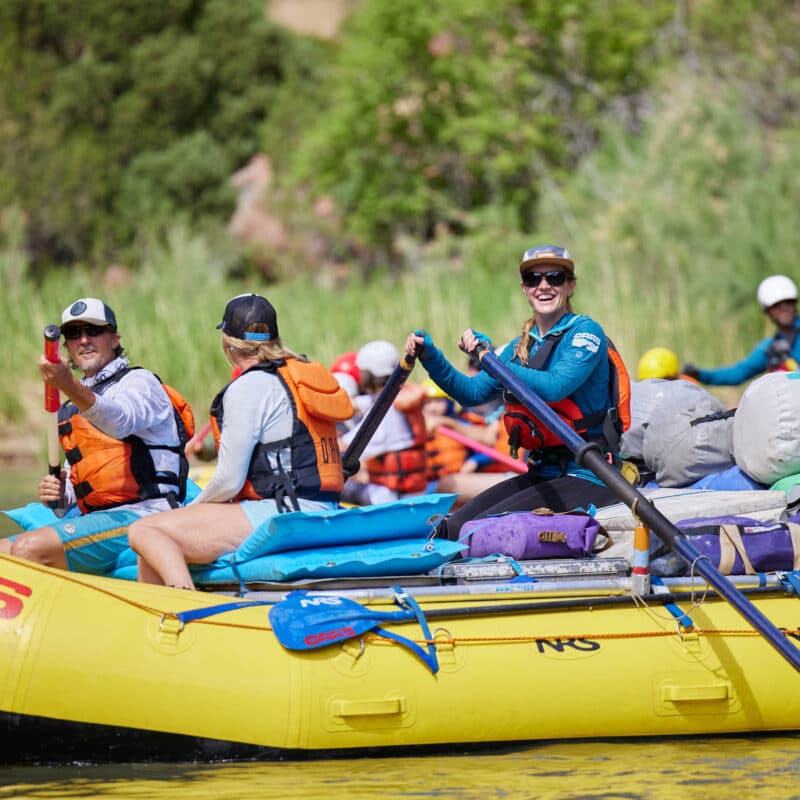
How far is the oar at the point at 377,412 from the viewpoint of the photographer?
221 inches

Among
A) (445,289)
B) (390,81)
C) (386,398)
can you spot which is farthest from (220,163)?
(386,398)

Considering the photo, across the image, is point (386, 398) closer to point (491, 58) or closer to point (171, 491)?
point (171, 491)

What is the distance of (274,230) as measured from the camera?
26.5 meters

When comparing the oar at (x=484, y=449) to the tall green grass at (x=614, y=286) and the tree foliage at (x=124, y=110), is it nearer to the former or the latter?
the tall green grass at (x=614, y=286)

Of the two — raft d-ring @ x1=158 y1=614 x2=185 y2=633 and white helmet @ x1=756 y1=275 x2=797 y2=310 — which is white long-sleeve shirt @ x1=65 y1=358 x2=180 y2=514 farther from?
white helmet @ x1=756 y1=275 x2=797 y2=310

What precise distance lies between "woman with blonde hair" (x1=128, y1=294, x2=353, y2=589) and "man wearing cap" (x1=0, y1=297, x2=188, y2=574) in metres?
0.26

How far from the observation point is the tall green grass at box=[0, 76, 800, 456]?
13.1 metres

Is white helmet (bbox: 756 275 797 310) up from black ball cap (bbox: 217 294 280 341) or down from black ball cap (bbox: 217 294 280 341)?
up

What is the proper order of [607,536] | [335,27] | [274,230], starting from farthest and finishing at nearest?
[335,27]
[274,230]
[607,536]

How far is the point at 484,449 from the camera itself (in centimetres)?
895

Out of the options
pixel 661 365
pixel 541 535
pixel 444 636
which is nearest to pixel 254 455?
pixel 444 636

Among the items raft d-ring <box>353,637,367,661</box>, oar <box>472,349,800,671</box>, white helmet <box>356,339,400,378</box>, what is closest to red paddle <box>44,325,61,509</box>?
raft d-ring <box>353,637,367,661</box>

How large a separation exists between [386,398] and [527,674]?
148cm

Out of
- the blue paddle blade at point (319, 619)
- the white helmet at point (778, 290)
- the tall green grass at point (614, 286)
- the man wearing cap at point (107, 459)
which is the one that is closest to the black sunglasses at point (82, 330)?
the man wearing cap at point (107, 459)
